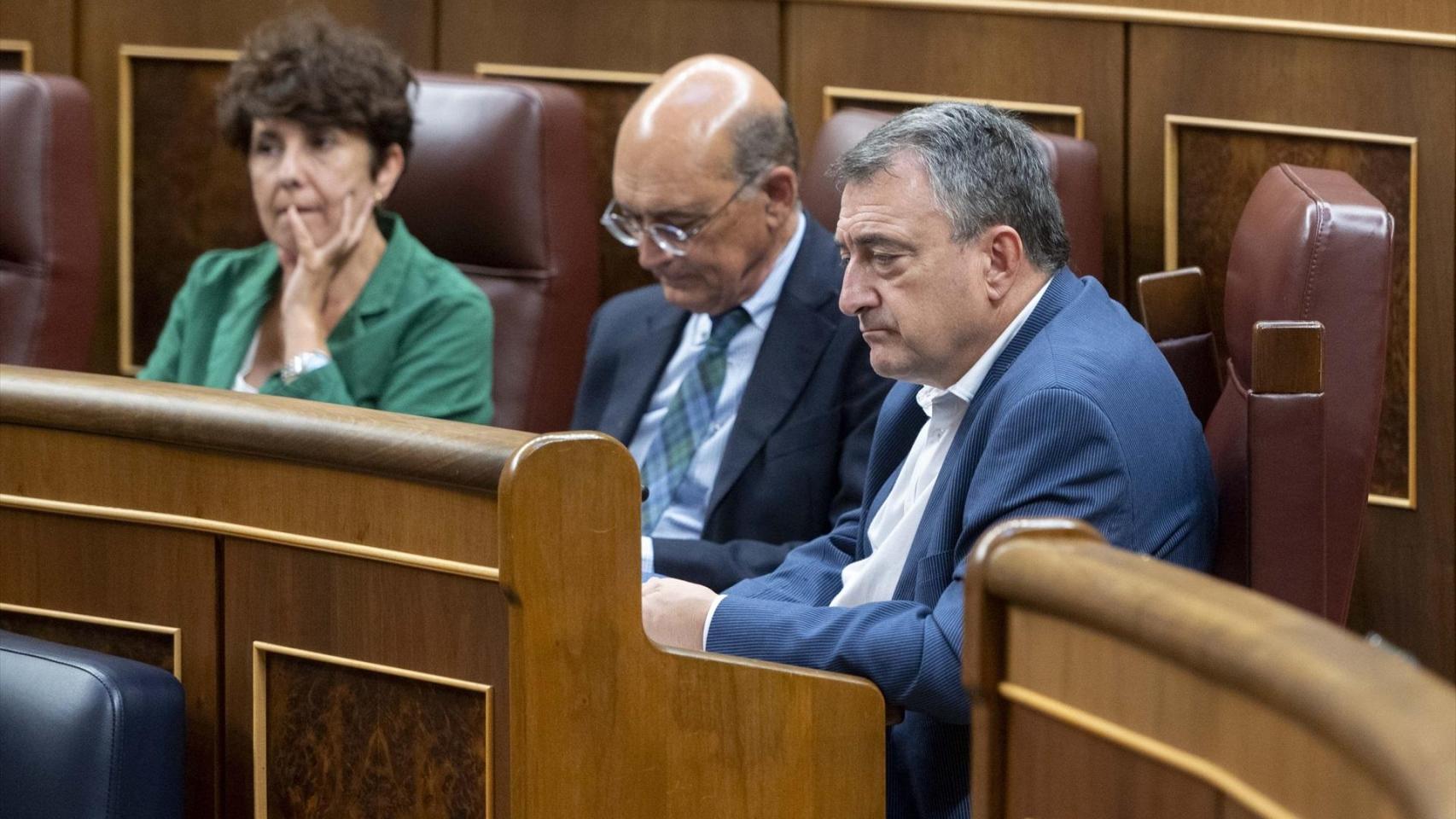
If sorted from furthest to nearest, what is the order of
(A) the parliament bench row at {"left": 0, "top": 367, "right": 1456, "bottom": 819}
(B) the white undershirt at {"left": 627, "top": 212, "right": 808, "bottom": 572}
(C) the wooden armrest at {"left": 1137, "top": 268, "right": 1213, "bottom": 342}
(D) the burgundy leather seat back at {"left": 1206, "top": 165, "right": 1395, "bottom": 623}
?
(B) the white undershirt at {"left": 627, "top": 212, "right": 808, "bottom": 572} → (C) the wooden armrest at {"left": 1137, "top": 268, "right": 1213, "bottom": 342} → (D) the burgundy leather seat back at {"left": 1206, "top": 165, "right": 1395, "bottom": 623} → (A) the parliament bench row at {"left": 0, "top": 367, "right": 1456, "bottom": 819}

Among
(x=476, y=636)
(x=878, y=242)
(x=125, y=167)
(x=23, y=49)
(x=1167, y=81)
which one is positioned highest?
(x=23, y=49)

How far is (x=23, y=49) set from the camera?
3.23m

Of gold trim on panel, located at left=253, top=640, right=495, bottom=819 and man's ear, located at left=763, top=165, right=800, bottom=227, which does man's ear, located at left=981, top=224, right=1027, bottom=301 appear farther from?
man's ear, located at left=763, top=165, right=800, bottom=227

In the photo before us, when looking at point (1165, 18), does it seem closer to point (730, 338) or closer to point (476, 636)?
point (730, 338)

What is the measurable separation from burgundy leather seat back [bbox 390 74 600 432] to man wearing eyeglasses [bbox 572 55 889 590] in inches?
10.4

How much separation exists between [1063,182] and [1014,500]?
3.42 feet

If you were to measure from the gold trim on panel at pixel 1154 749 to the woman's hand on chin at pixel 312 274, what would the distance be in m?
1.55

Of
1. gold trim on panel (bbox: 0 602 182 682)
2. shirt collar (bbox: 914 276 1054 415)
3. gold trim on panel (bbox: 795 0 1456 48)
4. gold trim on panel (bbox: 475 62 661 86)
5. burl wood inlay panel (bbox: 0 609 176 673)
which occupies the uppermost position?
gold trim on panel (bbox: 795 0 1456 48)

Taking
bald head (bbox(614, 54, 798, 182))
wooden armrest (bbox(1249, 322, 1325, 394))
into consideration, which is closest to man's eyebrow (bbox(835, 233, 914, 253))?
wooden armrest (bbox(1249, 322, 1325, 394))

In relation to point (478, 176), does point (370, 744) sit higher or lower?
lower

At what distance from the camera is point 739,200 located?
2.33m

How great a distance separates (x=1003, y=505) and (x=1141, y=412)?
0.51ft

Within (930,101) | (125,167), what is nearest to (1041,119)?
(930,101)

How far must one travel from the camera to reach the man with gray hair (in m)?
1.50
